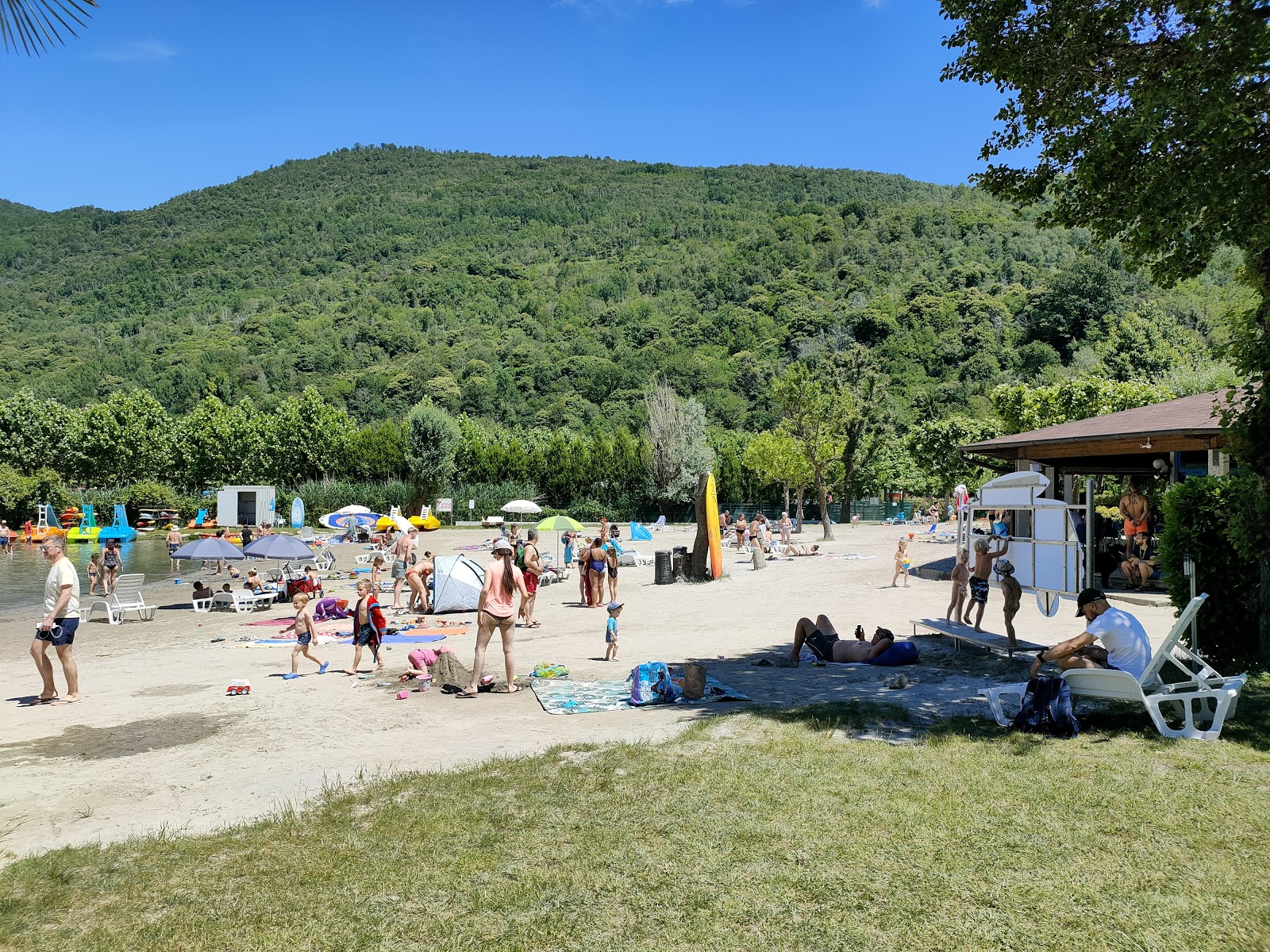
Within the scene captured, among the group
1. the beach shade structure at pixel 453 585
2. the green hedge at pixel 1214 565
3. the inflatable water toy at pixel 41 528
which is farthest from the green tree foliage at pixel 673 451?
the green hedge at pixel 1214 565

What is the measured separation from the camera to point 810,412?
119 feet

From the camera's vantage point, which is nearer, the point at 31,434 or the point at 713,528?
the point at 713,528

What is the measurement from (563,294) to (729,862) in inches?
4707

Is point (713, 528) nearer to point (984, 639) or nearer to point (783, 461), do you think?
point (984, 639)

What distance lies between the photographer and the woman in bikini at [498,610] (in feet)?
29.7

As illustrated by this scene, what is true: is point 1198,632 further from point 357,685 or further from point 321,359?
point 321,359

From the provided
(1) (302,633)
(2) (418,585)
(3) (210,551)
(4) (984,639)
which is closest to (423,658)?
(1) (302,633)

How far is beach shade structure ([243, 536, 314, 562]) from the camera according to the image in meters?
20.3

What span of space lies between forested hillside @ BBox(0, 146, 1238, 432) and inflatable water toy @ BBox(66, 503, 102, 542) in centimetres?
4186

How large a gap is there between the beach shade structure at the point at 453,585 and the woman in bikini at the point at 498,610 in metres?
7.20

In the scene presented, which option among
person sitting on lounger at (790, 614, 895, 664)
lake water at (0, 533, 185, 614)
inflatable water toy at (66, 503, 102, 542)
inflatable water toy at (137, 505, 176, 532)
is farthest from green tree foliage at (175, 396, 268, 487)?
person sitting on lounger at (790, 614, 895, 664)

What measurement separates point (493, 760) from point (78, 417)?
5669cm

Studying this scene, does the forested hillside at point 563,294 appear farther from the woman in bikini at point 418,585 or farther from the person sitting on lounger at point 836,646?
the person sitting on lounger at point 836,646

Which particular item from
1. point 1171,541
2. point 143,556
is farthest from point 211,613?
point 143,556
